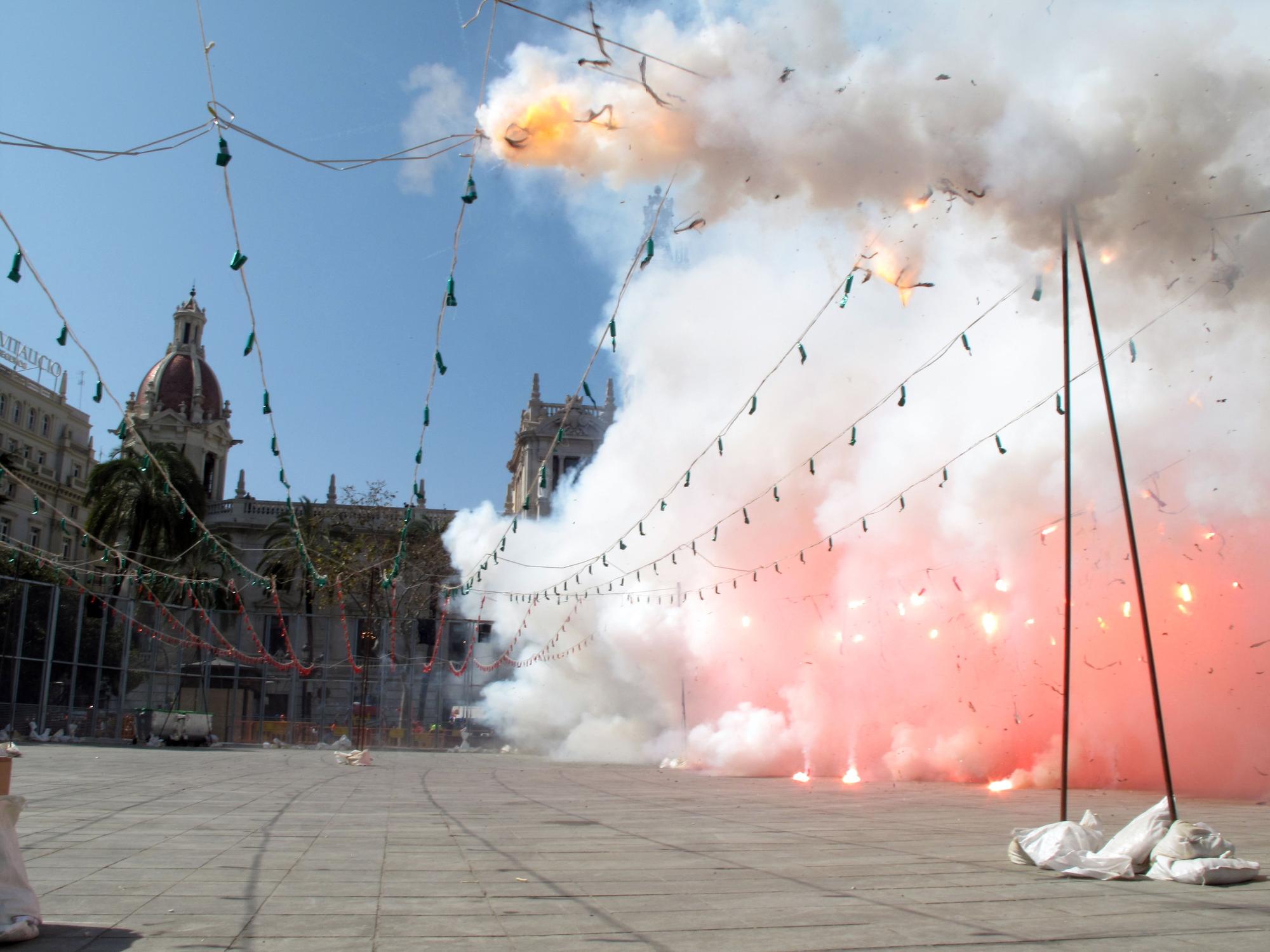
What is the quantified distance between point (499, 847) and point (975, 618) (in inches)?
584

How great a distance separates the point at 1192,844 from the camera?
24.4 feet

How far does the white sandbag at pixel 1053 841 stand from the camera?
25.7 ft

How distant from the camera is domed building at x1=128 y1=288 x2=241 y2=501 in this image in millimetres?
59562

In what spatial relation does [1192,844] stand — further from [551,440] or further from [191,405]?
[191,405]

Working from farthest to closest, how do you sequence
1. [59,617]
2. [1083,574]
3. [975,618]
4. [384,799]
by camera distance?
1. [59,617]
2. [975,618]
3. [1083,574]
4. [384,799]

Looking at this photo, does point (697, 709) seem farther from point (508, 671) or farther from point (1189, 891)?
point (1189, 891)

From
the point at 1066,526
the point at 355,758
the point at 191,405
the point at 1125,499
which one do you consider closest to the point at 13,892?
the point at 1066,526

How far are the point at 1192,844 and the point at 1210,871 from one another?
29 centimetres

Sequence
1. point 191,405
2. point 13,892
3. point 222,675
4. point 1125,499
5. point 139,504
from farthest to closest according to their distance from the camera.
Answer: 1. point 191,405
2. point 222,675
3. point 139,504
4. point 1125,499
5. point 13,892

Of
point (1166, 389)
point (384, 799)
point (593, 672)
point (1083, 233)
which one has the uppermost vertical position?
point (1166, 389)

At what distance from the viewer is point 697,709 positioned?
32.9m

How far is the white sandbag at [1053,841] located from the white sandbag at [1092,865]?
5 centimetres

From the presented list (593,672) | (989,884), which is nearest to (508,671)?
(593,672)

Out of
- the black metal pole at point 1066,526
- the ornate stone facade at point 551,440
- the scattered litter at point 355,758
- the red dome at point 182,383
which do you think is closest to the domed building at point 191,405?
the red dome at point 182,383
